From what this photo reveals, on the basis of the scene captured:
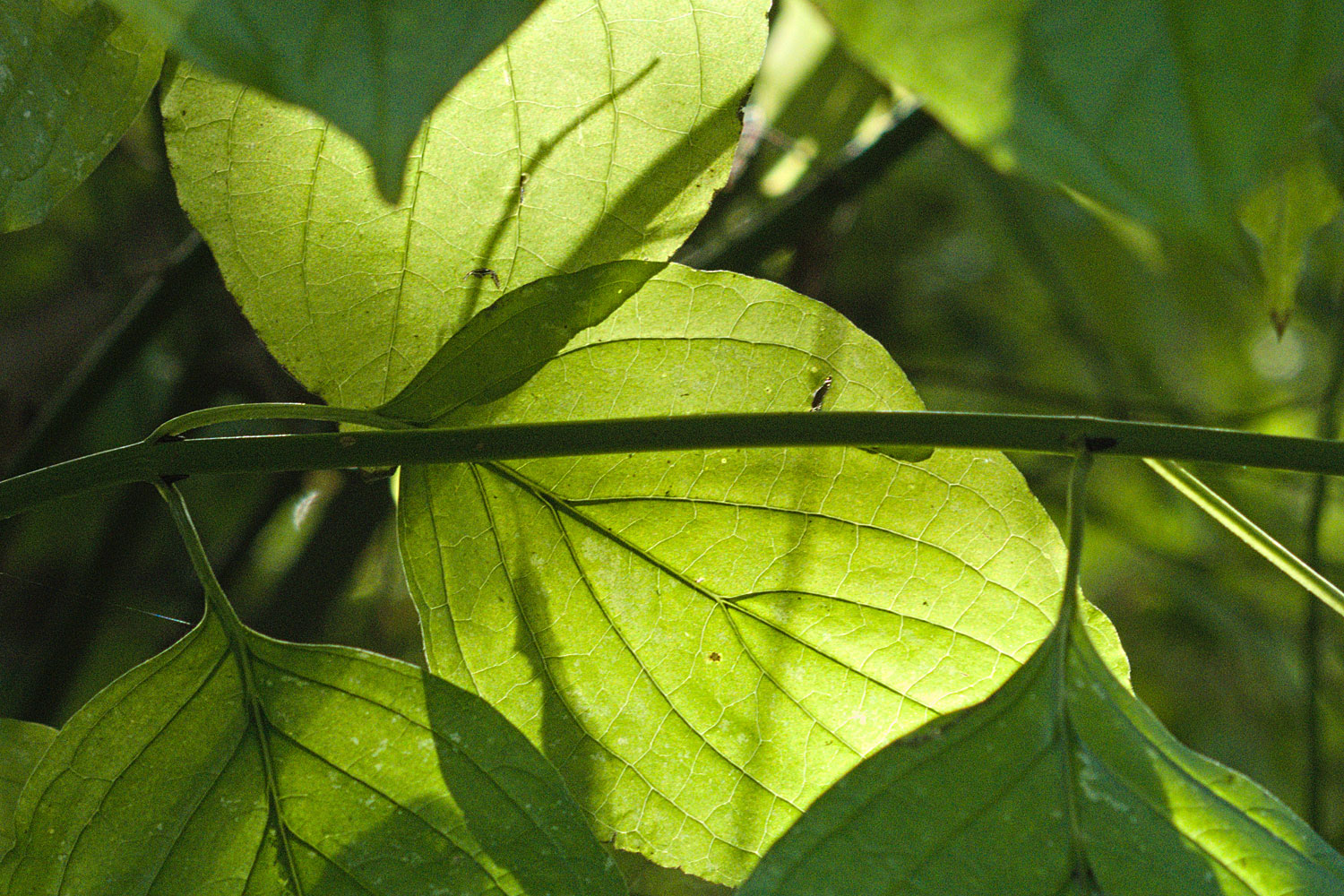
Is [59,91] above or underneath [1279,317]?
above

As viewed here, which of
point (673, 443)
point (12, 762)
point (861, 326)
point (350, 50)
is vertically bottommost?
point (861, 326)

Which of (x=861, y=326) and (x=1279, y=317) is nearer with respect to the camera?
(x=1279, y=317)

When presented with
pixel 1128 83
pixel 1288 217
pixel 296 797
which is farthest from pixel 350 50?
pixel 1288 217

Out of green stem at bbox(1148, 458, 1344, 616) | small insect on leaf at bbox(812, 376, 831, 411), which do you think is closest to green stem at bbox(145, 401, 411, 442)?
small insect on leaf at bbox(812, 376, 831, 411)

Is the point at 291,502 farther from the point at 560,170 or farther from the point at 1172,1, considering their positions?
the point at 1172,1

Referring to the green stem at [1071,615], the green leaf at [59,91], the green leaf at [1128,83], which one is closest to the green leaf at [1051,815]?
the green stem at [1071,615]

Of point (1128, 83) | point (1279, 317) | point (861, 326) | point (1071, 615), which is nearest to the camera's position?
point (1128, 83)

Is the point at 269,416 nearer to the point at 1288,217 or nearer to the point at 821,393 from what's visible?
the point at 821,393

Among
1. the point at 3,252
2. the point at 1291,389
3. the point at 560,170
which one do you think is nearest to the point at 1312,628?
the point at 560,170
